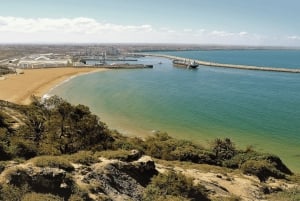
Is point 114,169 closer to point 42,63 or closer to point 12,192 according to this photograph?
point 12,192

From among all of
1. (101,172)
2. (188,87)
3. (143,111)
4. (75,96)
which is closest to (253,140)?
(143,111)

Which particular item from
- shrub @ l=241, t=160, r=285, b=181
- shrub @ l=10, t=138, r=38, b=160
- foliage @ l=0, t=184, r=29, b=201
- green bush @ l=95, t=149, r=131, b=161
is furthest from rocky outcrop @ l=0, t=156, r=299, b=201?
shrub @ l=10, t=138, r=38, b=160

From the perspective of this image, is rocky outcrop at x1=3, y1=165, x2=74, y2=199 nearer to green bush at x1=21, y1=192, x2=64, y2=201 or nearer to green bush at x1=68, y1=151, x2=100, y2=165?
green bush at x1=21, y1=192, x2=64, y2=201

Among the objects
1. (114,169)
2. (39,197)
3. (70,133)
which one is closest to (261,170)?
(114,169)

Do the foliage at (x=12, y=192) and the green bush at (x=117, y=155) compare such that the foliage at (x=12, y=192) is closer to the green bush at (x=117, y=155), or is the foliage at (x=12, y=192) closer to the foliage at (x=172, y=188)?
the foliage at (x=172, y=188)

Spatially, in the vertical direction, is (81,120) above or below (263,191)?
above

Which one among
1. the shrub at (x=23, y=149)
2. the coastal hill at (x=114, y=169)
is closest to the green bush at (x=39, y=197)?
the coastal hill at (x=114, y=169)

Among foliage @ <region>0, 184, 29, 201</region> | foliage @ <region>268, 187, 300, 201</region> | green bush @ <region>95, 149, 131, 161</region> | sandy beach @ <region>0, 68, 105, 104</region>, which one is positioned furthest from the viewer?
sandy beach @ <region>0, 68, 105, 104</region>

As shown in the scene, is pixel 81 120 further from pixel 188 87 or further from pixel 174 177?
pixel 188 87
